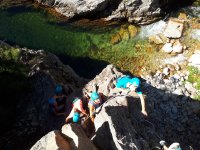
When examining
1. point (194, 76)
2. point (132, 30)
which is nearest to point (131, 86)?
point (194, 76)

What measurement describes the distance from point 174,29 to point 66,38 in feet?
21.1

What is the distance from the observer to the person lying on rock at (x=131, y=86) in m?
12.8

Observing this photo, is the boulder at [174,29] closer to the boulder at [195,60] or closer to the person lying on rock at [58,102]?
the boulder at [195,60]

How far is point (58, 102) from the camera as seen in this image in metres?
14.2

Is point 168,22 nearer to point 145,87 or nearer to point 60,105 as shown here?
point 145,87

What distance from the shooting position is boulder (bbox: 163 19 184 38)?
20.0 meters

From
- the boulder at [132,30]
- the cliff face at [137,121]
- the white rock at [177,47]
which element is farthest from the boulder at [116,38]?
the cliff face at [137,121]

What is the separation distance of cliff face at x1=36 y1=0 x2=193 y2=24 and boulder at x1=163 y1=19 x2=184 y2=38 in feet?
4.21

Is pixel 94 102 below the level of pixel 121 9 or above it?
below

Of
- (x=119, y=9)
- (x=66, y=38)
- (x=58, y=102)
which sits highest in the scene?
(x=119, y=9)

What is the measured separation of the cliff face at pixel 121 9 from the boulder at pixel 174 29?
1284 mm

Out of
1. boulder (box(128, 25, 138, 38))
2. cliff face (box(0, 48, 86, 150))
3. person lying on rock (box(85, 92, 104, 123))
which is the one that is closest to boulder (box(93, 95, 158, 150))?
person lying on rock (box(85, 92, 104, 123))

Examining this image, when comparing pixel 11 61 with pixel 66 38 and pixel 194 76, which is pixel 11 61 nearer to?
pixel 66 38

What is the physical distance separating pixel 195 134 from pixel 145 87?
11.7 ft
